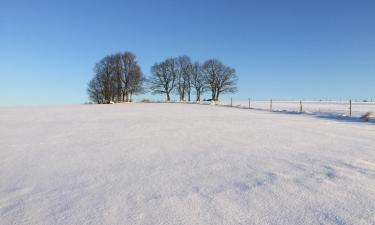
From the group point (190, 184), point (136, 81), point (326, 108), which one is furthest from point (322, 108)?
point (136, 81)

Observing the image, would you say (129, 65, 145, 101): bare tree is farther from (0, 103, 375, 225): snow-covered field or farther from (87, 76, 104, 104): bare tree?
(0, 103, 375, 225): snow-covered field

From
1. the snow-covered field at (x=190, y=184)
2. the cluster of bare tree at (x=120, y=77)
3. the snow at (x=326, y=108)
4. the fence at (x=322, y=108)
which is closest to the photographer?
the snow-covered field at (x=190, y=184)

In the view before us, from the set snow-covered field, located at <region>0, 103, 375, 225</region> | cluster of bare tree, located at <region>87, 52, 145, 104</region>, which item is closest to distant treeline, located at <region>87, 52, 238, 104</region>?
cluster of bare tree, located at <region>87, 52, 145, 104</region>

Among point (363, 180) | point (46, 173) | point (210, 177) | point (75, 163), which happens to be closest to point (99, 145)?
point (75, 163)

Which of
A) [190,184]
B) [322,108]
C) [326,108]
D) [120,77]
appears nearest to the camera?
[190,184]

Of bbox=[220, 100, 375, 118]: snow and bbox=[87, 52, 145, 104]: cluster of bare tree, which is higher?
bbox=[87, 52, 145, 104]: cluster of bare tree

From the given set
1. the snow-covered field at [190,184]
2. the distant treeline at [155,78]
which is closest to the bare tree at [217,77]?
the distant treeline at [155,78]

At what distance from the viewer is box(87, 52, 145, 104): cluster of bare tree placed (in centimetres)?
4906

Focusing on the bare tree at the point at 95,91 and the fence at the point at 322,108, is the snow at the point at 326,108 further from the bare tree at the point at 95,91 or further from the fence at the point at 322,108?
the bare tree at the point at 95,91

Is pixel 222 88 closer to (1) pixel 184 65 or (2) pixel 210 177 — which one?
(1) pixel 184 65

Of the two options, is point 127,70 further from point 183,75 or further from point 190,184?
point 190,184

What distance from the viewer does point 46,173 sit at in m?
4.64

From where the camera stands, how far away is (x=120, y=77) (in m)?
49.1

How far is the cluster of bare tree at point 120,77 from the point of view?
161 ft
